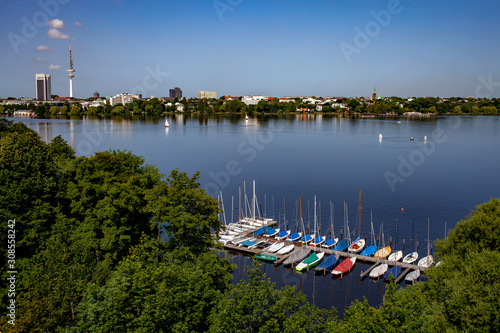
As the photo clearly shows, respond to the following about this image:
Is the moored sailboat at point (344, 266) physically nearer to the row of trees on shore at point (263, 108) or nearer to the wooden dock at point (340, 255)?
the wooden dock at point (340, 255)

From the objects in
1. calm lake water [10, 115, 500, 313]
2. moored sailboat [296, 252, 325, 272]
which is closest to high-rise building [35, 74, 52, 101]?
calm lake water [10, 115, 500, 313]

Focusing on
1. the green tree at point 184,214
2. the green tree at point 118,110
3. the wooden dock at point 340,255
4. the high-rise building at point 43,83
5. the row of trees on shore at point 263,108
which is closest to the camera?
the green tree at point 184,214

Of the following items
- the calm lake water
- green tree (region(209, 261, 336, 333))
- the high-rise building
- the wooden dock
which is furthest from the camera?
the high-rise building

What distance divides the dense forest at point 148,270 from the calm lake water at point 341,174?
6.93 meters

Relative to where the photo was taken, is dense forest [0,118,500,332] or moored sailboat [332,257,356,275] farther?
moored sailboat [332,257,356,275]

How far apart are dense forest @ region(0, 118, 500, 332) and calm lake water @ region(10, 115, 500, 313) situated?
6926mm

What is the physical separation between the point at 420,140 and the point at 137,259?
58385mm

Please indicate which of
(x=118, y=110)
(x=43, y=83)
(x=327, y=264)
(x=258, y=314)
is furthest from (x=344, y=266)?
(x=43, y=83)

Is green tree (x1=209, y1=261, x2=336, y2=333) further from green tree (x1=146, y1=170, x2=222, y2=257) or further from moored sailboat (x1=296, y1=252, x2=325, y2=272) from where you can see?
moored sailboat (x1=296, y1=252, x2=325, y2=272)

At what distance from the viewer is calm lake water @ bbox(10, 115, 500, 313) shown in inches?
885

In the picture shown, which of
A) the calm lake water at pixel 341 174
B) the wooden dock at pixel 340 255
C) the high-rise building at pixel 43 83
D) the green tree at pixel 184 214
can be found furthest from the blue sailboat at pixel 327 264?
the high-rise building at pixel 43 83

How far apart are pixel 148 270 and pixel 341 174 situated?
30.0 metres

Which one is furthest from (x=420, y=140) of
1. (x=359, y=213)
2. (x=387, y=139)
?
(x=359, y=213)

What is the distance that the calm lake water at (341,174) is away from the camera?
73.7 feet
